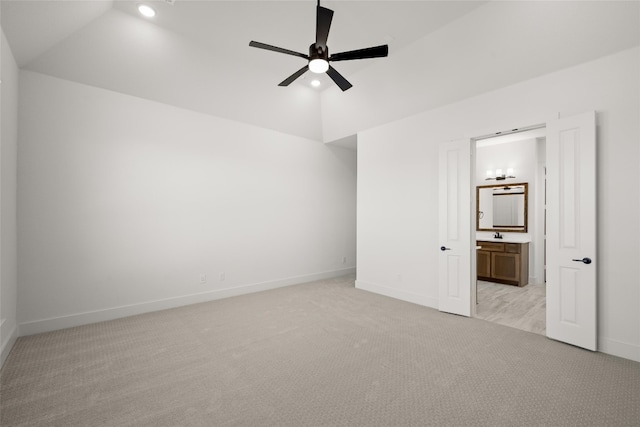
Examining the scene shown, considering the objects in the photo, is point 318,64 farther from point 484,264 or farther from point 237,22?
point 484,264

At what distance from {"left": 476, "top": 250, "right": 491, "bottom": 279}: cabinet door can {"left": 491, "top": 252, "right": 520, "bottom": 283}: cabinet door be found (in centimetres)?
8

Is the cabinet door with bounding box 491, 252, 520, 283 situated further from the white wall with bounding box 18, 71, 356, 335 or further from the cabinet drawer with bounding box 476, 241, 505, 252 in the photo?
the white wall with bounding box 18, 71, 356, 335

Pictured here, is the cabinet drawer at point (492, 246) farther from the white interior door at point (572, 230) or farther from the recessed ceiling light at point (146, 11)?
the recessed ceiling light at point (146, 11)

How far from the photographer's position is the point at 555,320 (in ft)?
10.3

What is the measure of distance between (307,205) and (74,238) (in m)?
3.89

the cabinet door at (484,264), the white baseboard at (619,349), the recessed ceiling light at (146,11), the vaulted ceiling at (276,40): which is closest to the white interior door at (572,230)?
the white baseboard at (619,349)

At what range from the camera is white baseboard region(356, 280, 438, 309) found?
172 inches

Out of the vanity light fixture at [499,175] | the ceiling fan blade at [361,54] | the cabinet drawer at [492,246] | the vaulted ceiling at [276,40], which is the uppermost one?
the vaulted ceiling at [276,40]

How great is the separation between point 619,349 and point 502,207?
402cm

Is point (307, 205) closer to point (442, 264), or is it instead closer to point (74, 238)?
point (442, 264)

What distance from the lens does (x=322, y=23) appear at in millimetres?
2395

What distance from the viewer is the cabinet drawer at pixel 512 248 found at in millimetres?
5531

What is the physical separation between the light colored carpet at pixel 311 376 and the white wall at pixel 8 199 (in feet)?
0.96

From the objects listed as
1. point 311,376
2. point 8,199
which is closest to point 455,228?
point 311,376
